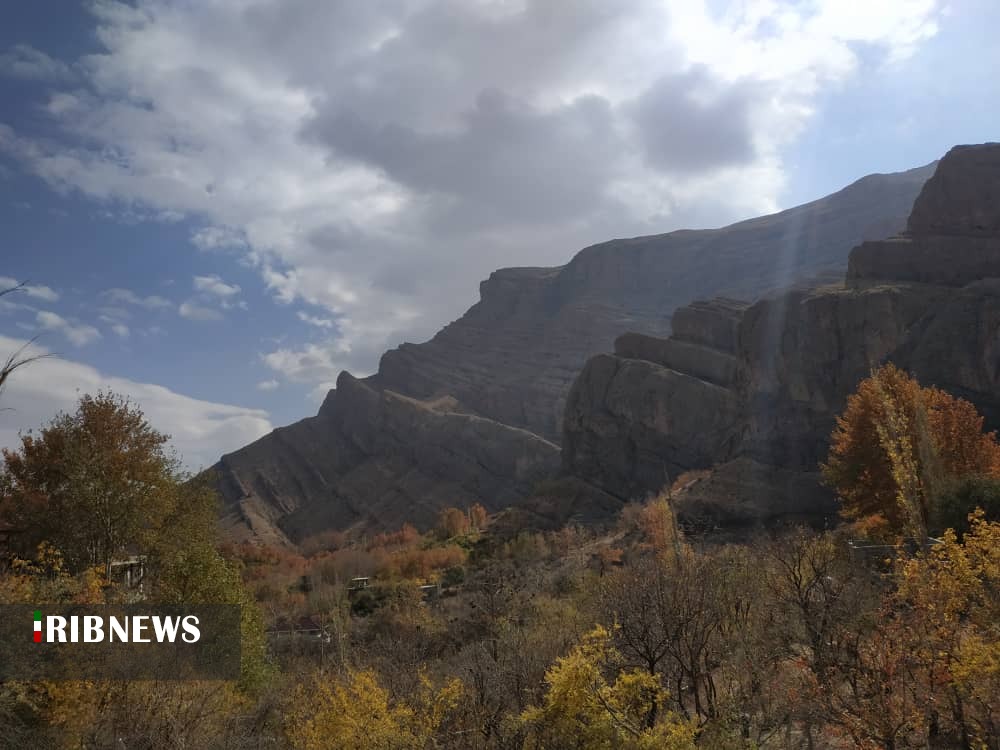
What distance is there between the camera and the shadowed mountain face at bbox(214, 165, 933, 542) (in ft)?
374

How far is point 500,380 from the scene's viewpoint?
150 meters

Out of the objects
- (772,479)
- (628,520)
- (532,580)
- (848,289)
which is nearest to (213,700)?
(532,580)

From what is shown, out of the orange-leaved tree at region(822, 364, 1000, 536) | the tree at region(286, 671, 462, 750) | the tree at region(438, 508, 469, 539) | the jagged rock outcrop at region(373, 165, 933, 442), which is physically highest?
the jagged rock outcrop at region(373, 165, 933, 442)

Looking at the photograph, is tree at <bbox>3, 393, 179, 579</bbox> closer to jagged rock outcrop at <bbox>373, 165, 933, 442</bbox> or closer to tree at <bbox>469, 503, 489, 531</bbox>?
tree at <bbox>469, 503, 489, 531</bbox>

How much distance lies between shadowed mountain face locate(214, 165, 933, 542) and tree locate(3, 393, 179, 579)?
218 ft

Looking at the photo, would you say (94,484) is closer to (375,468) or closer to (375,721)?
(375,721)

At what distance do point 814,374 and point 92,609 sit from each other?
58.7 meters

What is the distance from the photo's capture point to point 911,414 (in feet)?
126

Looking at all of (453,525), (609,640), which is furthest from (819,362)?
(609,640)

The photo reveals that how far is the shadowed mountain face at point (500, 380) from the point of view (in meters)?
114

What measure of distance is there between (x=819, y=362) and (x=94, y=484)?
56354mm

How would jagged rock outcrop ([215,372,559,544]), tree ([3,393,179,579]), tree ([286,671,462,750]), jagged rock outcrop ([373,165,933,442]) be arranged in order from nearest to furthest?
tree ([286,671,462,750]) → tree ([3,393,179,579]) → jagged rock outcrop ([215,372,559,544]) → jagged rock outcrop ([373,165,933,442])

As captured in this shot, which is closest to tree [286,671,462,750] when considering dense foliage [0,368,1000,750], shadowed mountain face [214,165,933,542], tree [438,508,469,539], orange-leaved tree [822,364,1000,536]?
dense foliage [0,368,1000,750]

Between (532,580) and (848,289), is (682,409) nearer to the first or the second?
(848,289)
